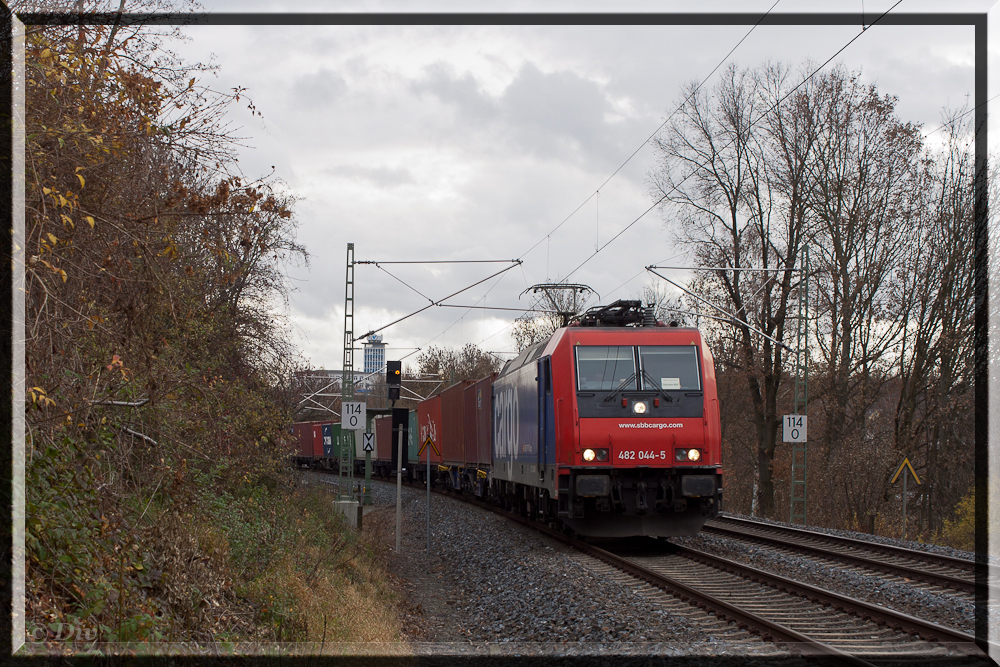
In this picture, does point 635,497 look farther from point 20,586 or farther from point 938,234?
point 938,234

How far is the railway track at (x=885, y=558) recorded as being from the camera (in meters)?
10.2

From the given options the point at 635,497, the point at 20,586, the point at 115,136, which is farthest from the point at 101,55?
the point at 635,497

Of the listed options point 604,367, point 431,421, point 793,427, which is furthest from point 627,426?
point 431,421

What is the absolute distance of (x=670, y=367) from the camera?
42.2 feet

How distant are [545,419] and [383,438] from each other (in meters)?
27.9

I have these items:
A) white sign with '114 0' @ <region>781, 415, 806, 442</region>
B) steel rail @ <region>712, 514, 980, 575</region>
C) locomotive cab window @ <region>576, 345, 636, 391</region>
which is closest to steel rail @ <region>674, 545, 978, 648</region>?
locomotive cab window @ <region>576, 345, 636, 391</region>

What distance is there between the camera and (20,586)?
516cm

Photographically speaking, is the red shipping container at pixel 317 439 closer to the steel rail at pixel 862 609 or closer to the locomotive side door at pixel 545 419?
the locomotive side door at pixel 545 419

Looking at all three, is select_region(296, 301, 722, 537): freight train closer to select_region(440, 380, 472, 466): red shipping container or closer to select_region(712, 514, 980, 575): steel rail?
select_region(712, 514, 980, 575): steel rail

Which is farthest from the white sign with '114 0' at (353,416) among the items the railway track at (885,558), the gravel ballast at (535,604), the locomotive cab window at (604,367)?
the railway track at (885,558)

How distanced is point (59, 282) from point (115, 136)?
1106mm

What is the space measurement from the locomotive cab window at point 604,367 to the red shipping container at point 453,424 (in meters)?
10.9

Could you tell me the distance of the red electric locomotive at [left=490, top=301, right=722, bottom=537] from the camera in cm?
1232

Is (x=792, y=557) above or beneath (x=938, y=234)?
beneath
